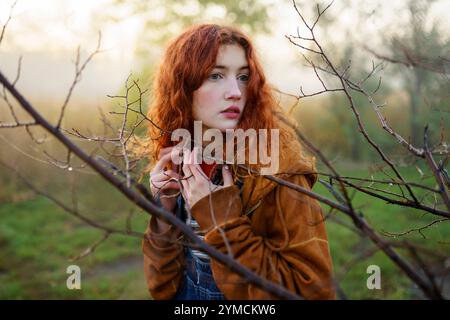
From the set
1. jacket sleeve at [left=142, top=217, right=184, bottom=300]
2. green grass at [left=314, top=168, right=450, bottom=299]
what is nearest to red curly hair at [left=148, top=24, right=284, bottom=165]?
jacket sleeve at [left=142, top=217, right=184, bottom=300]

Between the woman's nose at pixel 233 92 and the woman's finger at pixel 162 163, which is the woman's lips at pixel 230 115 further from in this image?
the woman's finger at pixel 162 163

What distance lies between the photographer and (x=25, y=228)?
616cm

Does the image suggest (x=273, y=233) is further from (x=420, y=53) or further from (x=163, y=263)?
(x=420, y=53)

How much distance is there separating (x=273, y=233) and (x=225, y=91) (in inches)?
23.2

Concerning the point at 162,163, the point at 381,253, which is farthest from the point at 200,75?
the point at 381,253

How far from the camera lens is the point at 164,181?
1719 millimetres

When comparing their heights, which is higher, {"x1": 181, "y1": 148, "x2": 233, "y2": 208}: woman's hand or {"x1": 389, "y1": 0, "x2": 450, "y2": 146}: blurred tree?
{"x1": 389, "y1": 0, "x2": 450, "y2": 146}: blurred tree

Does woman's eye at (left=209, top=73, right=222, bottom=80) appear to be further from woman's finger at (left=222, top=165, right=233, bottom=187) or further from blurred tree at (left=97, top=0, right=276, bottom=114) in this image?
blurred tree at (left=97, top=0, right=276, bottom=114)

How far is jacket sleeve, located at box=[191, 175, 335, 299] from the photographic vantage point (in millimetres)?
1322

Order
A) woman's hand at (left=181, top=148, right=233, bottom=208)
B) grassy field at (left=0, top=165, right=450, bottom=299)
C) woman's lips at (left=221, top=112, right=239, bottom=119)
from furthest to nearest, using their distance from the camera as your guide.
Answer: grassy field at (left=0, top=165, right=450, bottom=299), woman's lips at (left=221, top=112, right=239, bottom=119), woman's hand at (left=181, top=148, right=233, bottom=208)

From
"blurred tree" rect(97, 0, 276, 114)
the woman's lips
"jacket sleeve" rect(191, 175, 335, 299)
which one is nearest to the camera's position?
"jacket sleeve" rect(191, 175, 335, 299)

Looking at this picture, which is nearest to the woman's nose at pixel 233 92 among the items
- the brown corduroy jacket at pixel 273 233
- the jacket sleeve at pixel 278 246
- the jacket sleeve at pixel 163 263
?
the brown corduroy jacket at pixel 273 233

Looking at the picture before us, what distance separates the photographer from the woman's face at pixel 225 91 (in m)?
1.78
